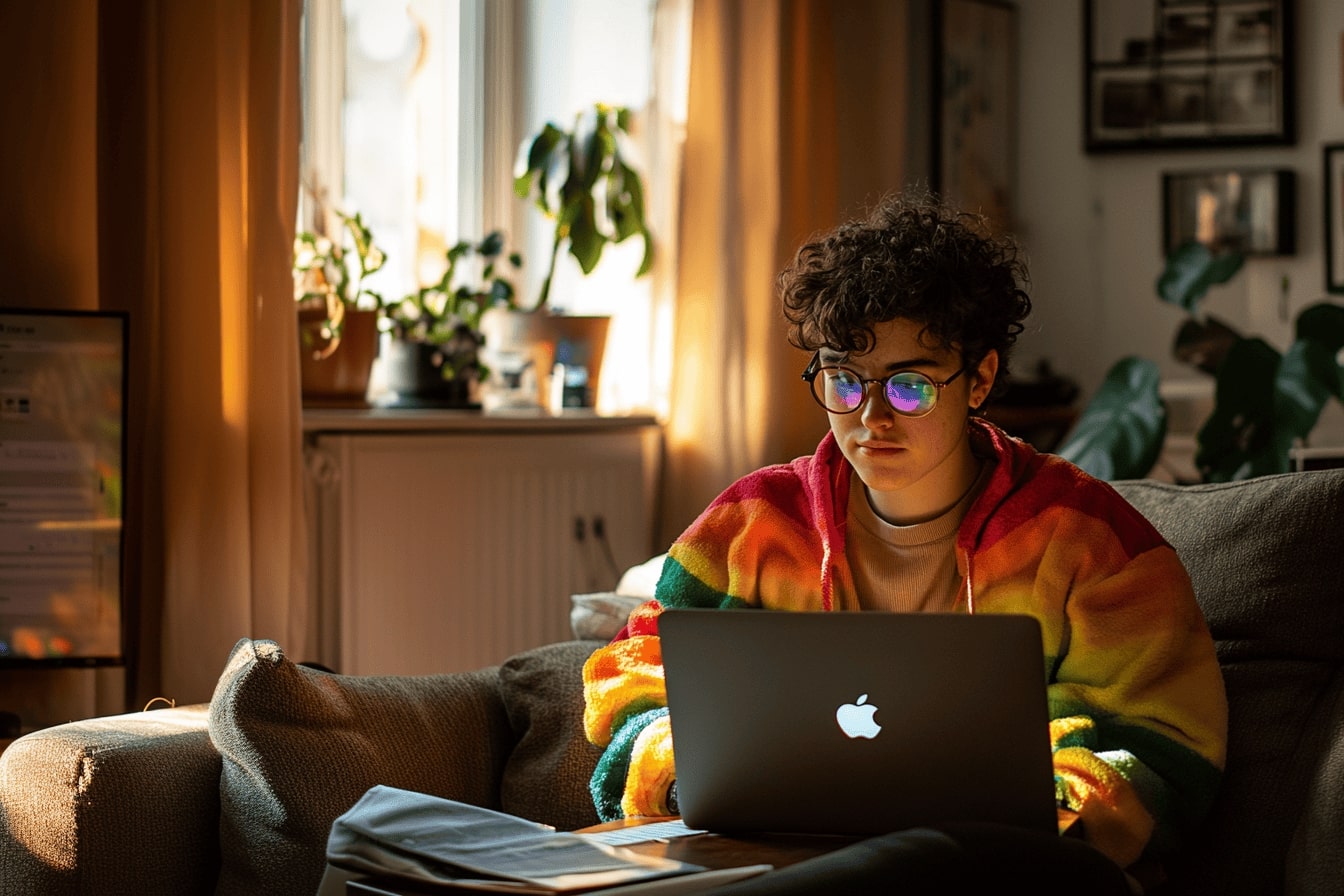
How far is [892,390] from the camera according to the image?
1.58 m

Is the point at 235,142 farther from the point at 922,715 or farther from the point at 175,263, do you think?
the point at 922,715

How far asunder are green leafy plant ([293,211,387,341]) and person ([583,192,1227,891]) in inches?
60.6

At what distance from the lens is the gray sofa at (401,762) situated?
5.20ft

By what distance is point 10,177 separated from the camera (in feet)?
7.87

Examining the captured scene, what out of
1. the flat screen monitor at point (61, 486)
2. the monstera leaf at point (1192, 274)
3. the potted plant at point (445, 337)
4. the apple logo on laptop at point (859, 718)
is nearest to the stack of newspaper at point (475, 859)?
the apple logo on laptop at point (859, 718)

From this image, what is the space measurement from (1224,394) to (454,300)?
162cm

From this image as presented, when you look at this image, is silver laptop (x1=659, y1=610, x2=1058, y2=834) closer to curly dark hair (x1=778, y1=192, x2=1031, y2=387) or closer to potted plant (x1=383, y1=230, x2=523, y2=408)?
A: curly dark hair (x1=778, y1=192, x2=1031, y2=387)

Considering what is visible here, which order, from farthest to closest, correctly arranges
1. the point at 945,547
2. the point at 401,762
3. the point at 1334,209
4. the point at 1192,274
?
the point at 1334,209
the point at 1192,274
the point at 401,762
the point at 945,547

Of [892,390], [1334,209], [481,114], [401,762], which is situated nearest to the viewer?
[892,390]

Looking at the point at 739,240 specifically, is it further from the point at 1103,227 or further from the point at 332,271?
the point at 1103,227

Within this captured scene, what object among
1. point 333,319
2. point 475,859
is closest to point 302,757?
point 475,859

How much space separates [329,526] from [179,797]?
1.46 m

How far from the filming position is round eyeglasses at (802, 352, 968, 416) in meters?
1.57

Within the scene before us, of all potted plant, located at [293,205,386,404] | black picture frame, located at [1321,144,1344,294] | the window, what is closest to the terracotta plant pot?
potted plant, located at [293,205,386,404]
